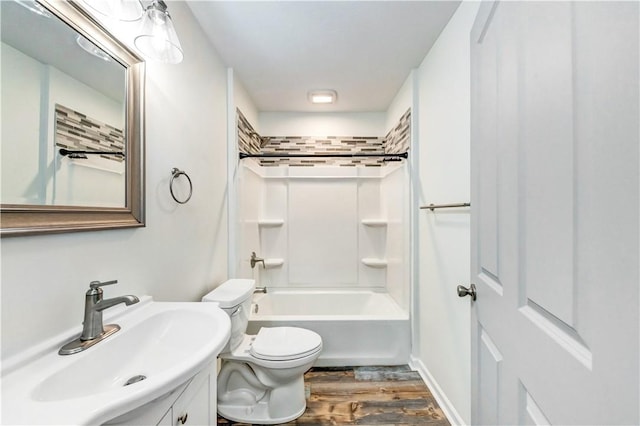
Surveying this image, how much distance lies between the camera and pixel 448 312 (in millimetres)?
1626

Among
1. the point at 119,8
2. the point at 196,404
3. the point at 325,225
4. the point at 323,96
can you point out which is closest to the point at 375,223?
the point at 325,225

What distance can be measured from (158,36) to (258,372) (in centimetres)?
174

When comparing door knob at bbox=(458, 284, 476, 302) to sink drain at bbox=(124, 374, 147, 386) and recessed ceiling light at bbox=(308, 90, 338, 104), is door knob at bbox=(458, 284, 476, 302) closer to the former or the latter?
sink drain at bbox=(124, 374, 147, 386)

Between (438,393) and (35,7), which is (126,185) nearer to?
(35,7)

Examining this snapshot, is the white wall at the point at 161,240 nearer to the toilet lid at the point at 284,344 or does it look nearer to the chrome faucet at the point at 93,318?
the chrome faucet at the point at 93,318

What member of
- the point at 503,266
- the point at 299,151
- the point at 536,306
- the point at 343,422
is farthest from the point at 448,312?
the point at 299,151

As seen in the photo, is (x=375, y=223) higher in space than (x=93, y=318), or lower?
higher

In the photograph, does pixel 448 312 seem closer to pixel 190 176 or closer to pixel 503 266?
pixel 503 266

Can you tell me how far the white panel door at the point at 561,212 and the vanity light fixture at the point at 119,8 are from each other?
3.76ft

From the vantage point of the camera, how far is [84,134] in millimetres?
869

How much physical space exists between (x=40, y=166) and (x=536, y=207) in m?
1.25

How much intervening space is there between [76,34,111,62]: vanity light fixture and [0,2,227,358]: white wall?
0.20 metres

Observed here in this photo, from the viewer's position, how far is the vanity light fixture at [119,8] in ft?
2.72

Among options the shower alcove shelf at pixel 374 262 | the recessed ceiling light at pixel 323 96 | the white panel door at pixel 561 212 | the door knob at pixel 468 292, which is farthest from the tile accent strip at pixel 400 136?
the door knob at pixel 468 292
